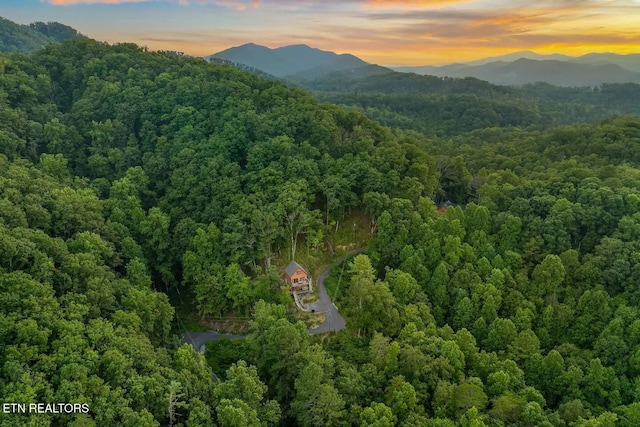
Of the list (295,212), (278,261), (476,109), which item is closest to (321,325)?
(278,261)

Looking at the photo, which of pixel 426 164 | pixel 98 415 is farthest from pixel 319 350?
pixel 426 164

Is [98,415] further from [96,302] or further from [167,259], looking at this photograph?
[167,259]

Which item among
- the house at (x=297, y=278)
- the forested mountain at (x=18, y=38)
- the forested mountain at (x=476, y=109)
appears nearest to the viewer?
the house at (x=297, y=278)

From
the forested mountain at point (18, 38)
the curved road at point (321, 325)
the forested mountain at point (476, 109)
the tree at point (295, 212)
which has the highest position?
the forested mountain at point (18, 38)

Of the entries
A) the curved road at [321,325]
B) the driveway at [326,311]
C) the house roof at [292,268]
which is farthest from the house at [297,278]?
the curved road at [321,325]

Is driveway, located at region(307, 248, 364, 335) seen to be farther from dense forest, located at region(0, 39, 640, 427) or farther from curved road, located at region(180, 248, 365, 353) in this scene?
dense forest, located at region(0, 39, 640, 427)

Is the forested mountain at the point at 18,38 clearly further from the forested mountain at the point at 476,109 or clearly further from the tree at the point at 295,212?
the tree at the point at 295,212

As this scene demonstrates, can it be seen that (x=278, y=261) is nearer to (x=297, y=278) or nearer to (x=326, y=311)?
(x=297, y=278)
